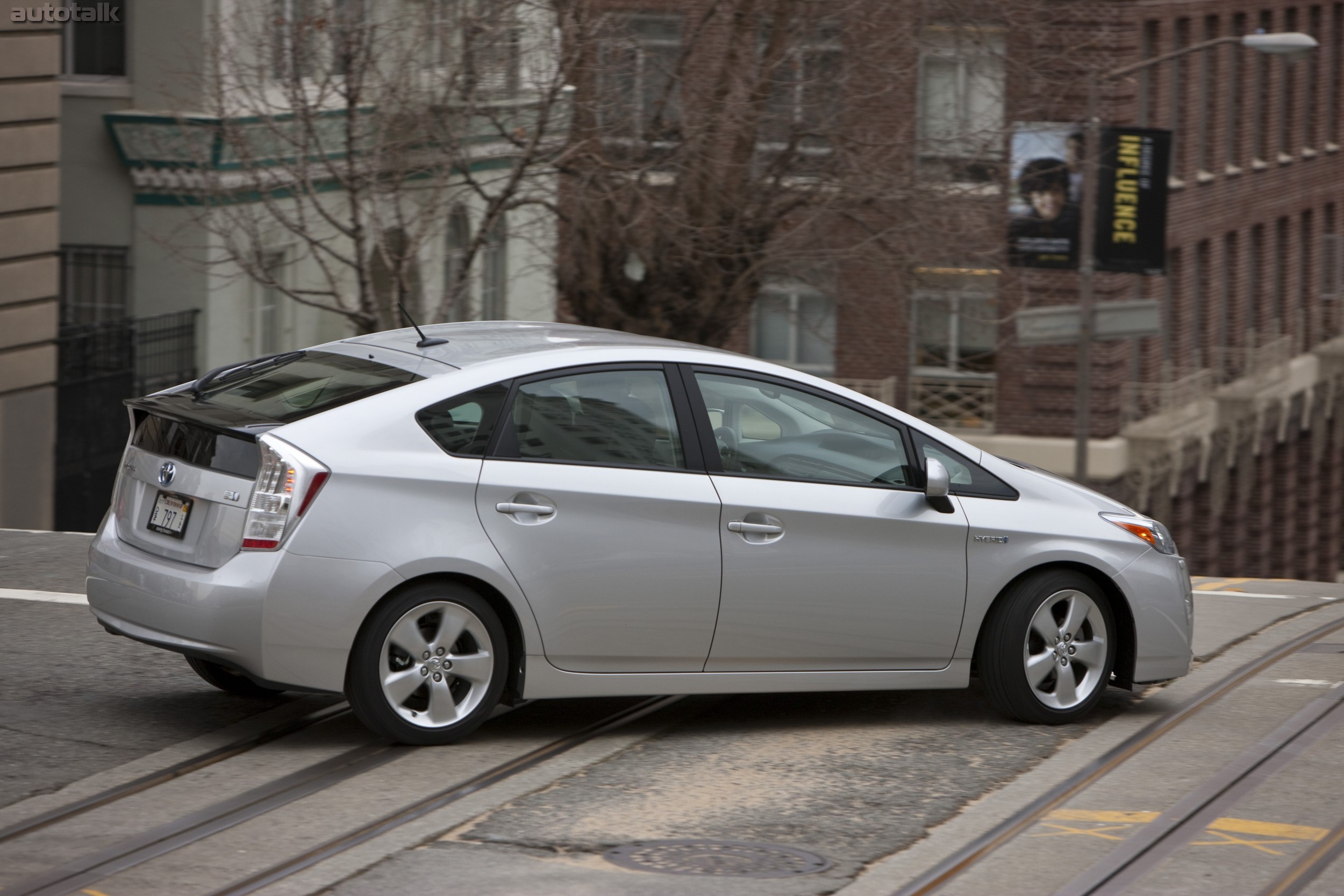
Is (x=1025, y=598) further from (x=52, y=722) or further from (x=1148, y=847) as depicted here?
(x=52, y=722)

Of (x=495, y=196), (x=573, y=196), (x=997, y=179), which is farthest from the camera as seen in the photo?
(x=997, y=179)

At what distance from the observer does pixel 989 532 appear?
739 cm

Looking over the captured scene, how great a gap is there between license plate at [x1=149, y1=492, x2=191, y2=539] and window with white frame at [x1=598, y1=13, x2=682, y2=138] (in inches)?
490

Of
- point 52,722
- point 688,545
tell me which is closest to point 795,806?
point 688,545

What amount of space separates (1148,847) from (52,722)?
3.86 meters

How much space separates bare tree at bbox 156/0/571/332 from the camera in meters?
17.3

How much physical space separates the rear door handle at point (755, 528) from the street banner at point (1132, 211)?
70.1ft

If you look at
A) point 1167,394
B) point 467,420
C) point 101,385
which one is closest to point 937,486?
point 467,420

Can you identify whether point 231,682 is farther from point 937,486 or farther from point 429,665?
point 937,486

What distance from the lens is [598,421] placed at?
6977 mm

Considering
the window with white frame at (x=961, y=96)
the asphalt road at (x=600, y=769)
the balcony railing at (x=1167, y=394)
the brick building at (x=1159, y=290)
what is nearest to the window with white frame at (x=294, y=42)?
the brick building at (x=1159, y=290)

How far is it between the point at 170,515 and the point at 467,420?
108 centimetres

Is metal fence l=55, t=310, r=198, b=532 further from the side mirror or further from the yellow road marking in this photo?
the yellow road marking

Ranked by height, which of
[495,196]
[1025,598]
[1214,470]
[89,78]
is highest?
[89,78]
